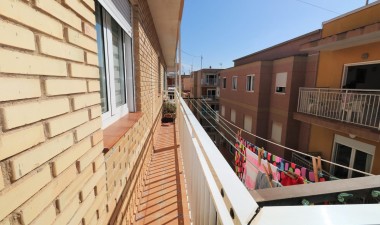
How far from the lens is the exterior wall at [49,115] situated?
575 millimetres

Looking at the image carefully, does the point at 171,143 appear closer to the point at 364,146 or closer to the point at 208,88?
the point at 364,146

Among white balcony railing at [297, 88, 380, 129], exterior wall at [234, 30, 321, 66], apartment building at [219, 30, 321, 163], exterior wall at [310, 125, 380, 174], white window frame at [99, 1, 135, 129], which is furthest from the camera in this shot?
exterior wall at [234, 30, 321, 66]

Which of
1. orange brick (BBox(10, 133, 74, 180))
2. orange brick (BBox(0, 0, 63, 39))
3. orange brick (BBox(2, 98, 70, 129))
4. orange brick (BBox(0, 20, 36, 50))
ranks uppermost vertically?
orange brick (BBox(0, 0, 63, 39))

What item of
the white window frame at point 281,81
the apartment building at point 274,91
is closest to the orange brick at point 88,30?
the apartment building at point 274,91

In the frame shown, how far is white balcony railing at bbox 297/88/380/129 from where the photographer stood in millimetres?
6051

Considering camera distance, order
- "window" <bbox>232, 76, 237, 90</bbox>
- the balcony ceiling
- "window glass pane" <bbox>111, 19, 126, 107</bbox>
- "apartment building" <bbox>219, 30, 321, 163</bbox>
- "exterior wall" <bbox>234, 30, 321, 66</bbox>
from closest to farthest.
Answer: "window glass pane" <bbox>111, 19, 126, 107</bbox>, the balcony ceiling, "apartment building" <bbox>219, 30, 321, 163</bbox>, "exterior wall" <bbox>234, 30, 321, 66</bbox>, "window" <bbox>232, 76, 237, 90</bbox>

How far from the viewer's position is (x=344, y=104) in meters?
6.80

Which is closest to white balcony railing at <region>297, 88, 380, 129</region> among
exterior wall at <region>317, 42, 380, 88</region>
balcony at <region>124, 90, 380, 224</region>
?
exterior wall at <region>317, 42, 380, 88</region>

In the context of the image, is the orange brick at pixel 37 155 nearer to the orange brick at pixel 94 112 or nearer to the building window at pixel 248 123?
the orange brick at pixel 94 112

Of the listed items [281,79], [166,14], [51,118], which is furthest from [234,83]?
[51,118]

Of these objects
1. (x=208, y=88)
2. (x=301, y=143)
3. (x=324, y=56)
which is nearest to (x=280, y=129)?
(x=301, y=143)

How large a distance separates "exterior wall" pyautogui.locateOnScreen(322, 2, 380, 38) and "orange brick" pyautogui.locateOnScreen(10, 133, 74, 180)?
30.8 feet

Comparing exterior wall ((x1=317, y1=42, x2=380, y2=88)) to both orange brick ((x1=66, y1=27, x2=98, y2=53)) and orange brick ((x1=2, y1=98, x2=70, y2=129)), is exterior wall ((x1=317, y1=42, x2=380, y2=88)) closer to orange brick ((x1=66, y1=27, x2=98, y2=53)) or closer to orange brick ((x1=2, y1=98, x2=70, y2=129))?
orange brick ((x1=66, y1=27, x2=98, y2=53))

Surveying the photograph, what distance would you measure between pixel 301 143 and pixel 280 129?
1.47 metres
